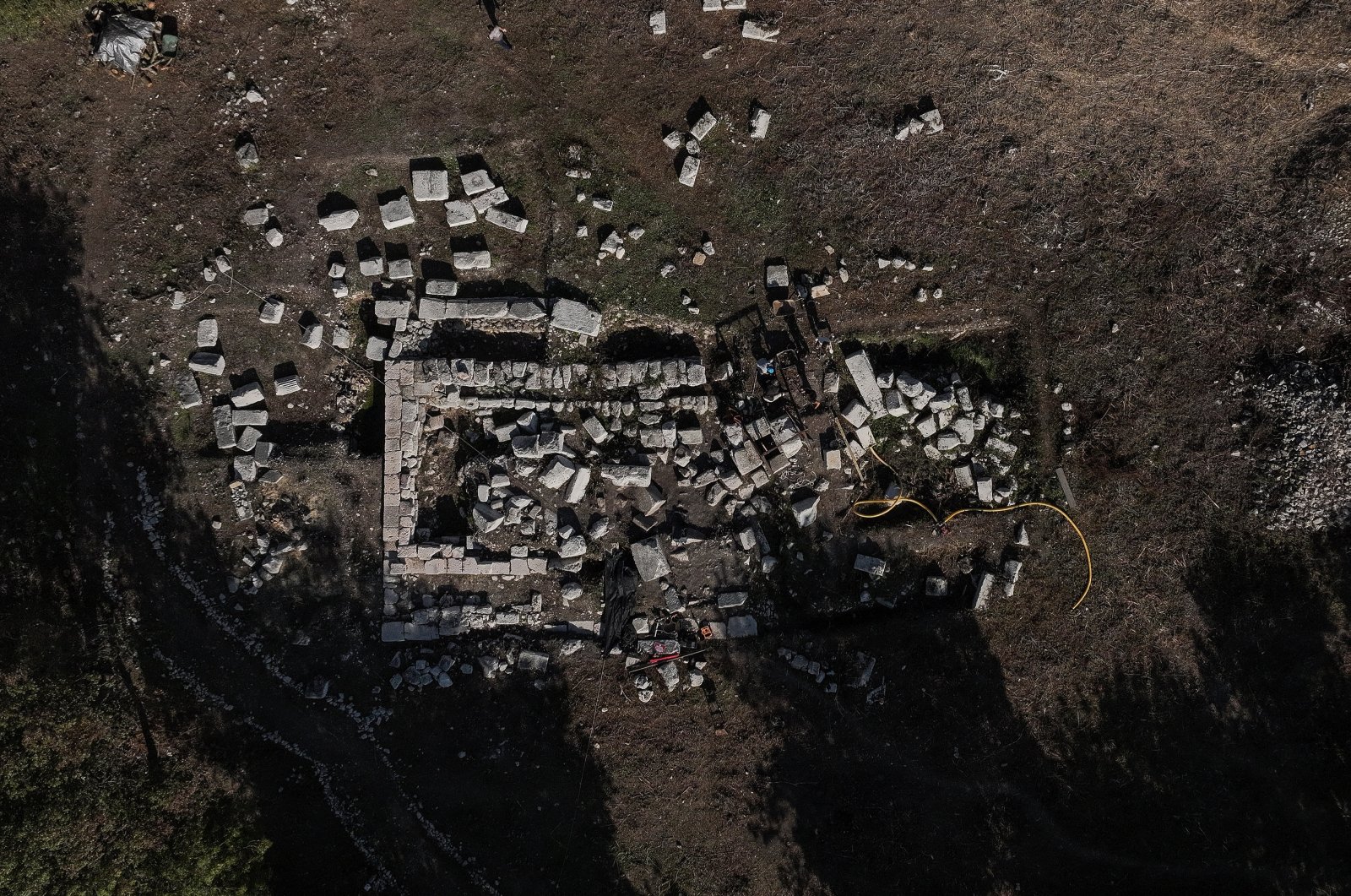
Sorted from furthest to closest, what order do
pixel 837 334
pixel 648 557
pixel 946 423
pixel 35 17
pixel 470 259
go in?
1. pixel 946 423
2. pixel 837 334
3. pixel 648 557
4. pixel 470 259
5. pixel 35 17

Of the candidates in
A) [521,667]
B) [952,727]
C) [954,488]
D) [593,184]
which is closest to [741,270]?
[593,184]

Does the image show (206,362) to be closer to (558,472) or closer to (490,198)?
(490,198)

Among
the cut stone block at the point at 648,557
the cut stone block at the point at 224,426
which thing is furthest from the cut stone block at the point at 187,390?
the cut stone block at the point at 648,557

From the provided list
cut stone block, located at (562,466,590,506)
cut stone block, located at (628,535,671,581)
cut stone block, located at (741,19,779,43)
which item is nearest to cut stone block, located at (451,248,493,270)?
cut stone block, located at (562,466,590,506)

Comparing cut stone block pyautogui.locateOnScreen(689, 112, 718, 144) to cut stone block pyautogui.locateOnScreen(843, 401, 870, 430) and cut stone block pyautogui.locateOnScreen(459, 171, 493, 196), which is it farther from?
cut stone block pyautogui.locateOnScreen(843, 401, 870, 430)

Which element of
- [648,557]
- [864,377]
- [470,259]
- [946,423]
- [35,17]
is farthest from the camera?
[946,423]

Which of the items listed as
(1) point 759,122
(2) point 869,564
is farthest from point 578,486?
(1) point 759,122

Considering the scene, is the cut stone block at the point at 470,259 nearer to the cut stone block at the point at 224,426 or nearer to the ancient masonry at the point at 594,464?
the ancient masonry at the point at 594,464
